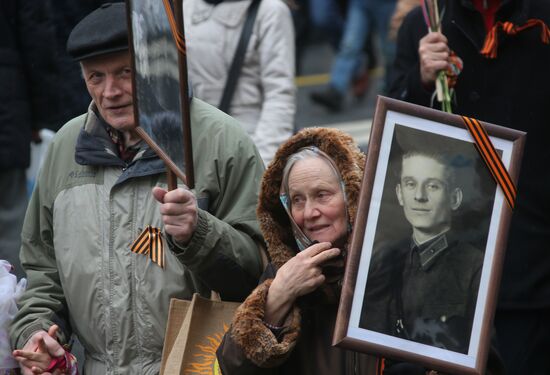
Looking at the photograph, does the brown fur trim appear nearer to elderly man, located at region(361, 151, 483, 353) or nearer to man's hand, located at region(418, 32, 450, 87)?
elderly man, located at region(361, 151, 483, 353)

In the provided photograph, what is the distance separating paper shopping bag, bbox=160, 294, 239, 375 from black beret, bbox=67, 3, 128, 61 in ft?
2.91

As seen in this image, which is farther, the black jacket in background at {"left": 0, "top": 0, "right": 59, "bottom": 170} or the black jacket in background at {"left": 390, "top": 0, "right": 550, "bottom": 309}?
the black jacket in background at {"left": 0, "top": 0, "right": 59, "bottom": 170}

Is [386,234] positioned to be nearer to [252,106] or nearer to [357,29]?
[252,106]

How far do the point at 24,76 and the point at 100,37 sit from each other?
2124 mm

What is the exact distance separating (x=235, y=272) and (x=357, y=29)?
7.84m

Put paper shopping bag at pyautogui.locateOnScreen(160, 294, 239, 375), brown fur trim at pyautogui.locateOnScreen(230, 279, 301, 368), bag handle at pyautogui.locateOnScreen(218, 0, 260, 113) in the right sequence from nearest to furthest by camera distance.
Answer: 1. brown fur trim at pyautogui.locateOnScreen(230, 279, 301, 368)
2. paper shopping bag at pyautogui.locateOnScreen(160, 294, 239, 375)
3. bag handle at pyautogui.locateOnScreen(218, 0, 260, 113)

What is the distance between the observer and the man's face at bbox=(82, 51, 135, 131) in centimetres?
447

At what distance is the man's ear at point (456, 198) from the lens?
3.73 m

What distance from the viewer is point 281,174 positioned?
166 inches

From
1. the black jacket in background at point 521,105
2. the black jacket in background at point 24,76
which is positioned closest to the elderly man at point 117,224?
the black jacket in background at point 521,105

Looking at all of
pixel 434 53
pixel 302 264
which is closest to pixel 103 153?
pixel 302 264

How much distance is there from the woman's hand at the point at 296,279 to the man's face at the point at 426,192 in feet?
0.96

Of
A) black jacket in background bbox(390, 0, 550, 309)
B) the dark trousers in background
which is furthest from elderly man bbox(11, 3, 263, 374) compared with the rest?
the dark trousers in background

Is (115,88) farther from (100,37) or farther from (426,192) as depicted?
(426,192)
